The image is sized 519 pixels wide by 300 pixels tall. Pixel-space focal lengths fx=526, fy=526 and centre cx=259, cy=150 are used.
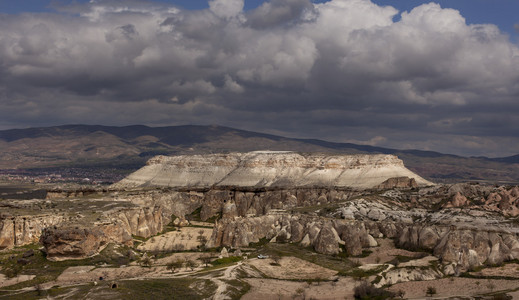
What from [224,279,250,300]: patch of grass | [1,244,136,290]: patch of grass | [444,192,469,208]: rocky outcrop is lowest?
[1,244,136,290]: patch of grass

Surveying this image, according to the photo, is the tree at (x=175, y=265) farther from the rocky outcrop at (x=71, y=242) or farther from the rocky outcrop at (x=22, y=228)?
the rocky outcrop at (x=22, y=228)

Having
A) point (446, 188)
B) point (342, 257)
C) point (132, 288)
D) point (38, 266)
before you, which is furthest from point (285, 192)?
point (132, 288)

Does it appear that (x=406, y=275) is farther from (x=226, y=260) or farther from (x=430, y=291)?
(x=226, y=260)

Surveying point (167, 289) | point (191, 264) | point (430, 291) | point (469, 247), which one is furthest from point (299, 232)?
point (167, 289)

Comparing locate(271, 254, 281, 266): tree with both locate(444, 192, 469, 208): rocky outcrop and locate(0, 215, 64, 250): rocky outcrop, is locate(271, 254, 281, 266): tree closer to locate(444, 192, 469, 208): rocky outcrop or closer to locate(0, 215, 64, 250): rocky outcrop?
locate(0, 215, 64, 250): rocky outcrop

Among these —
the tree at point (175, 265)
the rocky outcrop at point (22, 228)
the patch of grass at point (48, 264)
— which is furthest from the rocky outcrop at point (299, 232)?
the rocky outcrop at point (22, 228)

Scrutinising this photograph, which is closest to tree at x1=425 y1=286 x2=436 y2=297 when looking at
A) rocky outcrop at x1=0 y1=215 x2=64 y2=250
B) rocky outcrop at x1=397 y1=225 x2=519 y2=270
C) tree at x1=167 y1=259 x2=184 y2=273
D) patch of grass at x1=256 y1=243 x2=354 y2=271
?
rocky outcrop at x1=397 y1=225 x2=519 y2=270
